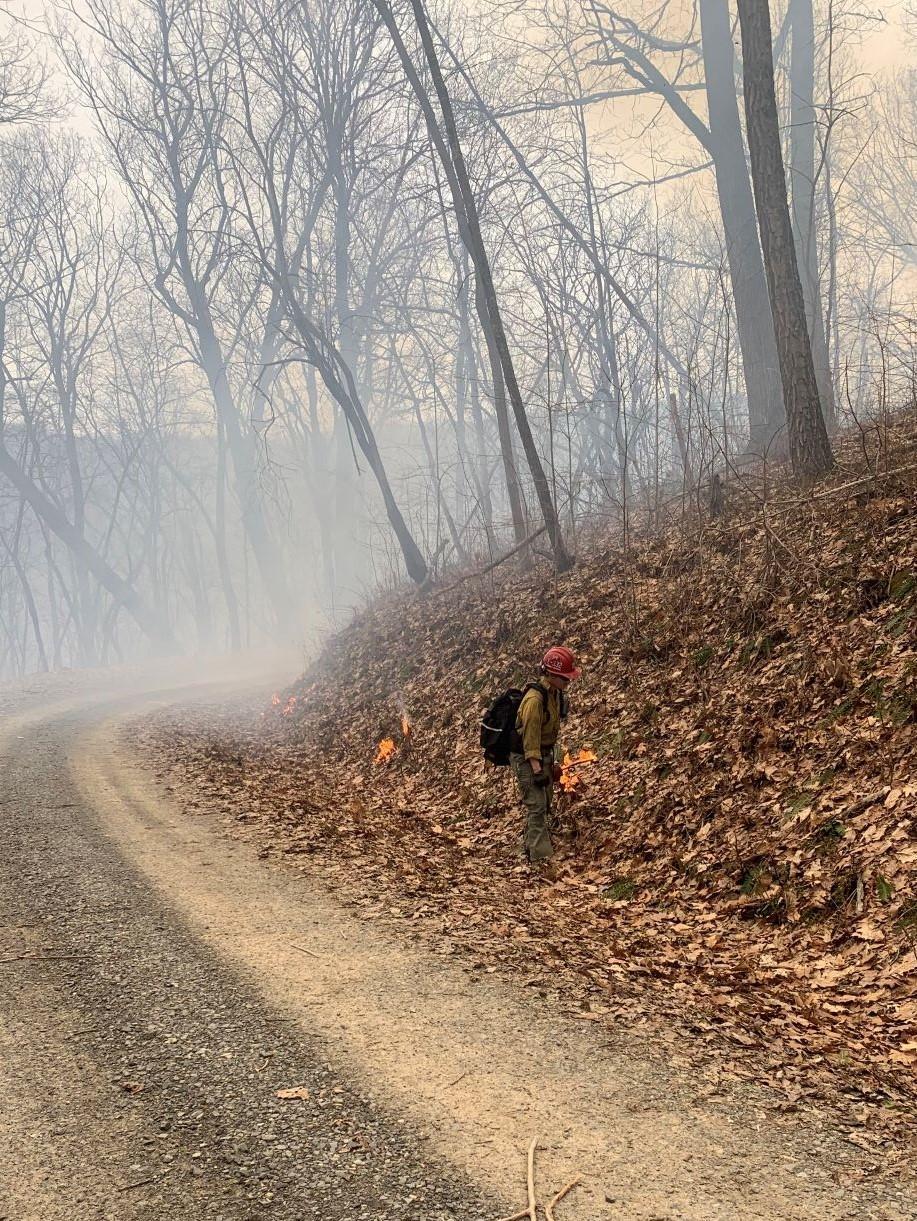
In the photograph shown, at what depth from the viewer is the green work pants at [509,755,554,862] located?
27.6ft

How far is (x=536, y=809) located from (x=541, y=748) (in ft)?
2.01

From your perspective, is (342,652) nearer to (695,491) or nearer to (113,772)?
(113,772)

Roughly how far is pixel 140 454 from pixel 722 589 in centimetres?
4356

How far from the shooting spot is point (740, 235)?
1591cm

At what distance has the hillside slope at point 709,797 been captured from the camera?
17.7ft

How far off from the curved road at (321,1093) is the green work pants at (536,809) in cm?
223

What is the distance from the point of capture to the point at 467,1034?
16.2ft

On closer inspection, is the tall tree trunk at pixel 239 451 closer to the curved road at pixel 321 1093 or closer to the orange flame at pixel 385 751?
the orange flame at pixel 385 751

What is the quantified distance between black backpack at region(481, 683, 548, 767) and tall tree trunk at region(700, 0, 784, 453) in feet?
28.0

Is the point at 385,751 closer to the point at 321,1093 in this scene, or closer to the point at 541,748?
the point at 541,748

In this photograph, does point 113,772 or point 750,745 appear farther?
point 113,772

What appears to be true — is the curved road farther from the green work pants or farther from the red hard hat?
the red hard hat

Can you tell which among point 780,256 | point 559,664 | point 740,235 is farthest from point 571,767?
point 740,235

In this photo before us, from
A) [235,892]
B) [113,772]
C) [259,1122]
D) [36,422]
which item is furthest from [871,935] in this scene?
[36,422]
